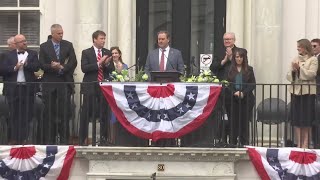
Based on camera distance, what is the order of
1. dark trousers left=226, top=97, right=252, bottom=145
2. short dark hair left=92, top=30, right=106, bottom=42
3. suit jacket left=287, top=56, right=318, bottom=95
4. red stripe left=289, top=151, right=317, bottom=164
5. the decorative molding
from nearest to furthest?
the decorative molding → red stripe left=289, top=151, right=317, bottom=164 → suit jacket left=287, top=56, right=318, bottom=95 → dark trousers left=226, top=97, right=252, bottom=145 → short dark hair left=92, top=30, right=106, bottom=42

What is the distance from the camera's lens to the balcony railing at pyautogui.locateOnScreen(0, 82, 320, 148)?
17375 millimetres

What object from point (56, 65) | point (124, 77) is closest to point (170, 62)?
point (124, 77)

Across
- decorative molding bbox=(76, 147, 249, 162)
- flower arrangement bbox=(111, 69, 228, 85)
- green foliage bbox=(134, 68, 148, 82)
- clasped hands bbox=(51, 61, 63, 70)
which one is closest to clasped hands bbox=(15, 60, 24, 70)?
clasped hands bbox=(51, 61, 63, 70)

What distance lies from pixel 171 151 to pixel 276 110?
199 cm

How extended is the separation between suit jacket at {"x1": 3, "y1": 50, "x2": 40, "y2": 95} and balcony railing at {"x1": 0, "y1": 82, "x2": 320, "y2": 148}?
0.08 ft

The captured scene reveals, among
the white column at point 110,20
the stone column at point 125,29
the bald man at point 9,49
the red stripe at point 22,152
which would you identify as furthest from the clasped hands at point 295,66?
the bald man at point 9,49

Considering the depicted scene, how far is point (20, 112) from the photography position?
17.8m

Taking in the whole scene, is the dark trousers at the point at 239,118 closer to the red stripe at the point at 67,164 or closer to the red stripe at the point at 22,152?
the red stripe at the point at 67,164

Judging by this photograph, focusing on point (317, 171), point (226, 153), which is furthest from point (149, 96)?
point (317, 171)

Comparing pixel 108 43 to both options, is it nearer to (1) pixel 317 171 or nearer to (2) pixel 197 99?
(2) pixel 197 99

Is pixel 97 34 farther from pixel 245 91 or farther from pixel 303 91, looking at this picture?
pixel 303 91

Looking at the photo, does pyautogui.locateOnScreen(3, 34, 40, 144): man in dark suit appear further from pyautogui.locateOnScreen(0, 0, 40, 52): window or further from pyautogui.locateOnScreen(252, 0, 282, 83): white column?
pyautogui.locateOnScreen(252, 0, 282, 83): white column

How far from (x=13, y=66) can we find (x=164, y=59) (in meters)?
2.62

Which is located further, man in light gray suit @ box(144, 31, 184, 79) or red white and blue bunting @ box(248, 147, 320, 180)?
man in light gray suit @ box(144, 31, 184, 79)
